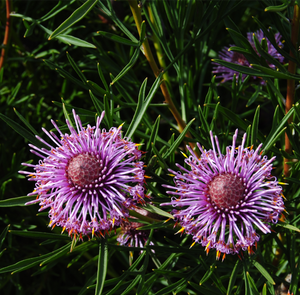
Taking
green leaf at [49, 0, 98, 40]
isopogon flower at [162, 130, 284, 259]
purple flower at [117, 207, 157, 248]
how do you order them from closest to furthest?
green leaf at [49, 0, 98, 40]
isopogon flower at [162, 130, 284, 259]
purple flower at [117, 207, 157, 248]

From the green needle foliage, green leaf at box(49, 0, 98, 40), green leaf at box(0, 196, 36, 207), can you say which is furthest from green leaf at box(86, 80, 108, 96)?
green leaf at box(0, 196, 36, 207)

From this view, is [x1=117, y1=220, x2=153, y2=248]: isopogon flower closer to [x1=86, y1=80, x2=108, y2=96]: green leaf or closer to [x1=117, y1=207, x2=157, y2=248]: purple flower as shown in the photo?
[x1=117, y1=207, x2=157, y2=248]: purple flower

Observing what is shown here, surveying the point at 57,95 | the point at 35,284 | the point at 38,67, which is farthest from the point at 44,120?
the point at 35,284

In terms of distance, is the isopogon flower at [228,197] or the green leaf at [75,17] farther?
the isopogon flower at [228,197]

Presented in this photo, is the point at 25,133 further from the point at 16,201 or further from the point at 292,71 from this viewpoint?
the point at 292,71

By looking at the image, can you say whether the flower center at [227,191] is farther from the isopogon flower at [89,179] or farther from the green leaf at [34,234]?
the green leaf at [34,234]

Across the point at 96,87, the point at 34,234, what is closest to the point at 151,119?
the point at 96,87

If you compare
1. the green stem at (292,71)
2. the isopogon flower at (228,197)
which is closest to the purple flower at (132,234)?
the isopogon flower at (228,197)
